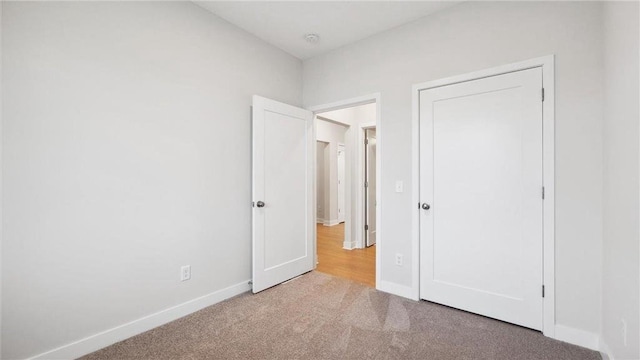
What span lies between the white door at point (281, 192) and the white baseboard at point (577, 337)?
2.27 m

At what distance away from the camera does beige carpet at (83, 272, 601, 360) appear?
1.76 m

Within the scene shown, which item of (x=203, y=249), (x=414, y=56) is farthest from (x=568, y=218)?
(x=203, y=249)

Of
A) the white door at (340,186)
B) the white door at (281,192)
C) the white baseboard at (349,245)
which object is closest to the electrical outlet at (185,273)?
the white door at (281,192)

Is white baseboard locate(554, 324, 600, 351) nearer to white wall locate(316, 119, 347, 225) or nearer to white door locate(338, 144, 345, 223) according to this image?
white wall locate(316, 119, 347, 225)

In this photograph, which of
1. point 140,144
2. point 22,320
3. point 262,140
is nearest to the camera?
point 22,320

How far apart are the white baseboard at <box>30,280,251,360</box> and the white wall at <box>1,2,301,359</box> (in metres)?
0.04

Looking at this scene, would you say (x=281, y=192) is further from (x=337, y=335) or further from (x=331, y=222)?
(x=331, y=222)

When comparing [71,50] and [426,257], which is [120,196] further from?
[426,257]

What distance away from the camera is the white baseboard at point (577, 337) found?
1.79 meters

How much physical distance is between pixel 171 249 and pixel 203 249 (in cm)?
28

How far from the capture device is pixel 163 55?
84.0 inches

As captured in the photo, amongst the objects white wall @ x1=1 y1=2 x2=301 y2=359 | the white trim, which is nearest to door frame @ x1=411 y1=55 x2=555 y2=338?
white wall @ x1=1 y1=2 x2=301 y2=359

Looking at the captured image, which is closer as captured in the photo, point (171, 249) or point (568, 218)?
point (568, 218)

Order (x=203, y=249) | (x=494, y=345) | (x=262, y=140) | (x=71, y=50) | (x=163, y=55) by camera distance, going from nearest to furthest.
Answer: (x=71, y=50)
(x=494, y=345)
(x=163, y=55)
(x=203, y=249)
(x=262, y=140)
